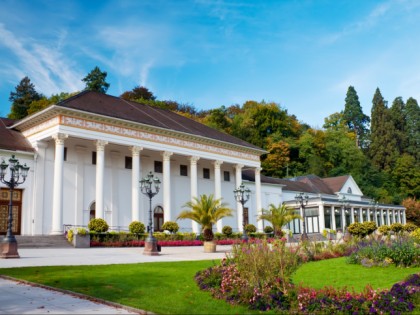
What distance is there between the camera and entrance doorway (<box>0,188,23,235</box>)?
1288 inches

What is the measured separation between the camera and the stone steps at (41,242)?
1091 inches

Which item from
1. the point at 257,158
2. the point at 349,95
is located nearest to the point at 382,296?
the point at 257,158

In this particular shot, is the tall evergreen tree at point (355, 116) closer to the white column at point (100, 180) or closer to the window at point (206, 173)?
the window at point (206, 173)

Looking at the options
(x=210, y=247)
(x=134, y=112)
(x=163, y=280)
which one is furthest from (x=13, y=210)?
(x=163, y=280)

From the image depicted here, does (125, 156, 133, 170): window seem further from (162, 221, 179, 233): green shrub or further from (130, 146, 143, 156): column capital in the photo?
(162, 221, 179, 233): green shrub

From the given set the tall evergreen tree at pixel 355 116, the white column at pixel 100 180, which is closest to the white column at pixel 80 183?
the white column at pixel 100 180

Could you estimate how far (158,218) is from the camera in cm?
4309

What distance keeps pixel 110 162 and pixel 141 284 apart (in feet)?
94.6

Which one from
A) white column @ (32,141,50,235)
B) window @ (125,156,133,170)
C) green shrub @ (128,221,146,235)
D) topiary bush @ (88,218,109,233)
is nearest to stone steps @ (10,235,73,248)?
topiary bush @ (88,218,109,233)

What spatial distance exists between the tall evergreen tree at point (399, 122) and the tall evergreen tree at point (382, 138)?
212cm

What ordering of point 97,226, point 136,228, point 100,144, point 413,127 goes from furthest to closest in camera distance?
point 413,127, point 100,144, point 136,228, point 97,226

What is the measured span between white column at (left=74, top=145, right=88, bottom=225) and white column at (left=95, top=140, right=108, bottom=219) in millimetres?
2632

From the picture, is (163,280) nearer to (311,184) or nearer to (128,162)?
(128,162)

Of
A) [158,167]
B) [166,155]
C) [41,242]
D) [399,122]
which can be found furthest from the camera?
[399,122]
